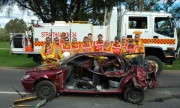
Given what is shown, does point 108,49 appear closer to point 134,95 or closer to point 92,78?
point 92,78

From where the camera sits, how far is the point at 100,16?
27.0 metres

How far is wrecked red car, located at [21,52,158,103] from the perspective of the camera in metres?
9.19

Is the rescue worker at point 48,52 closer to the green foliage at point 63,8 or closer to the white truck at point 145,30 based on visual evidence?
the white truck at point 145,30

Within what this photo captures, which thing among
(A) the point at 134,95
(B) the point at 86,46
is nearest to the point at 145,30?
(B) the point at 86,46

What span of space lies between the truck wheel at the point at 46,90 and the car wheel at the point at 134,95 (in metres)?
1.85

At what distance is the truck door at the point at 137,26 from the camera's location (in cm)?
1473

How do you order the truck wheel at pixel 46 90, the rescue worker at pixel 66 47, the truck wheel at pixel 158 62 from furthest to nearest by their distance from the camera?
the truck wheel at pixel 158 62, the rescue worker at pixel 66 47, the truck wheel at pixel 46 90

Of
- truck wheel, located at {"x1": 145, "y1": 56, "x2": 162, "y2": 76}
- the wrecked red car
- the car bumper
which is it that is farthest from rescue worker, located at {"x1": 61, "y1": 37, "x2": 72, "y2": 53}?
truck wheel, located at {"x1": 145, "y1": 56, "x2": 162, "y2": 76}

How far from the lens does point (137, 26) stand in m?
14.9

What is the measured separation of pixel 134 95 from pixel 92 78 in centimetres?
118

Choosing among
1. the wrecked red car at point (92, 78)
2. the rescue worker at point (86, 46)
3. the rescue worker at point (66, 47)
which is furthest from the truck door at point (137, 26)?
the wrecked red car at point (92, 78)

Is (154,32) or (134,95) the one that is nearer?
(134,95)

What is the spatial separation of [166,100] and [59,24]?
741 centimetres

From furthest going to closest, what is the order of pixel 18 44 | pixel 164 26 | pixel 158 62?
pixel 18 44 < pixel 164 26 < pixel 158 62
